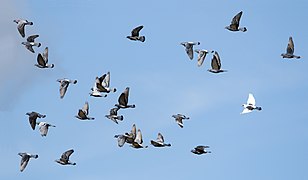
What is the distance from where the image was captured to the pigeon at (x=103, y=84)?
86.4 m

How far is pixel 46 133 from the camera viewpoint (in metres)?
87.4

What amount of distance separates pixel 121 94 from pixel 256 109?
9.64 meters

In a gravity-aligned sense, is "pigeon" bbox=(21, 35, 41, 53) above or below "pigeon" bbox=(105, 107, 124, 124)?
above

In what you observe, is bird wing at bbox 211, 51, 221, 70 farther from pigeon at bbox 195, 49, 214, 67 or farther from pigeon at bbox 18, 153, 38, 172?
pigeon at bbox 18, 153, 38, 172

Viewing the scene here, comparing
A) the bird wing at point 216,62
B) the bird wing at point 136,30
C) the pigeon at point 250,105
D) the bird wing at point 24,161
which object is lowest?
the bird wing at point 24,161

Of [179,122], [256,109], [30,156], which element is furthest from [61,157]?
[256,109]

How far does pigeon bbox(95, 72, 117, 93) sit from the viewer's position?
3403 inches

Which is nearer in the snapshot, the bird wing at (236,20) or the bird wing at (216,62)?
the bird wing at (236,20)

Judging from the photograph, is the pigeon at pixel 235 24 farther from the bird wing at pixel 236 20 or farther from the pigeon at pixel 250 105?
the pigeon at pixel 250 105

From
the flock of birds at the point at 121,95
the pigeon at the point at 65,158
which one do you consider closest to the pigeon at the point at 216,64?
the flock of birds at the point at 121,95

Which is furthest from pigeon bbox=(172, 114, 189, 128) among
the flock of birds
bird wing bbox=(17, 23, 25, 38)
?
bird wing bbox=(17, 23, 25, 38)

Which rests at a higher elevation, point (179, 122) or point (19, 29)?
point (19, 29)

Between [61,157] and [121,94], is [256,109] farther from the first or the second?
[61,157]

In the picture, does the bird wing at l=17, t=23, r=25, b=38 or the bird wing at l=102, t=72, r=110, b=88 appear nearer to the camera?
the bird wing at l=102, t=72, r=110, b=88
